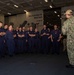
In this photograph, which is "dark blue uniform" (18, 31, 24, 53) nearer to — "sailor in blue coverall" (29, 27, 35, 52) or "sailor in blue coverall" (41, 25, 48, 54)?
"sailor in blue coverall" (29, 27, 35, 52)

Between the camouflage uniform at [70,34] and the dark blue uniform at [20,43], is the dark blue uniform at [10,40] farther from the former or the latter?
the camouflage uniform at [70,34]

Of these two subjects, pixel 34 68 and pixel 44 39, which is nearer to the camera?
pixel 34 68

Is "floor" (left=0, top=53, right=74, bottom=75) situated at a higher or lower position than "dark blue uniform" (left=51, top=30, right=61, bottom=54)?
lower

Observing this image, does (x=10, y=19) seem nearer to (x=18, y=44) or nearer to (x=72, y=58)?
(x=18, y=44)

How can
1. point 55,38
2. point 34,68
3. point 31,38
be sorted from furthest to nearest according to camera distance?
point 31,38 < point 55,38 < point 34,68

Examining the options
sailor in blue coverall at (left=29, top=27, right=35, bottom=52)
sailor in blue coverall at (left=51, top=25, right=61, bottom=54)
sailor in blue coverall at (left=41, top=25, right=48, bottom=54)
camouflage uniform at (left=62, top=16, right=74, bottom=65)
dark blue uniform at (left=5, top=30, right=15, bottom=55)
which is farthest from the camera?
sailor in blue coverall at (left=29, top=27, right=35, bottom=52)

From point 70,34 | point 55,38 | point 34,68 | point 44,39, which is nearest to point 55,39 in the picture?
point 55,38

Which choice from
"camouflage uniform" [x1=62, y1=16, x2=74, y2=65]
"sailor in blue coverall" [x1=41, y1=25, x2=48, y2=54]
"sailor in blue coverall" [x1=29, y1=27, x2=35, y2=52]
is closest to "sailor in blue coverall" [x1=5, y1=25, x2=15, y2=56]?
"sailor in blue coverall" [x1=29, y1=27, x2=35, y2=52]

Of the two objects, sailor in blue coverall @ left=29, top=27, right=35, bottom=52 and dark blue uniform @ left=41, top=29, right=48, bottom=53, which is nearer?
dark blue uniform @ left=41, top=29, right=48, bottom=53

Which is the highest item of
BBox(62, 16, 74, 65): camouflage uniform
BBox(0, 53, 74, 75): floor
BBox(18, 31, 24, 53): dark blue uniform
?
BBox(62, 16, 74, 65): camouflage uniform

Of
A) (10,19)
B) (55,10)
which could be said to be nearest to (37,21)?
(55,10)

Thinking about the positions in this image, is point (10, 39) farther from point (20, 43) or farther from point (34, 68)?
point (34, 68)

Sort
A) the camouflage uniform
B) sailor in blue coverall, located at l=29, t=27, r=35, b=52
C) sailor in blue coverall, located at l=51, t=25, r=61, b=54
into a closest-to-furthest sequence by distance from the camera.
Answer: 1. the camouflage uniform
2. sailor in blue coverall, located at l=51, t=25, r=61, b=54
3. sailor in blue coverall, located at l=29, t=27, r=35, b=52

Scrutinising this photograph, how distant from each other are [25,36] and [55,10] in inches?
366
